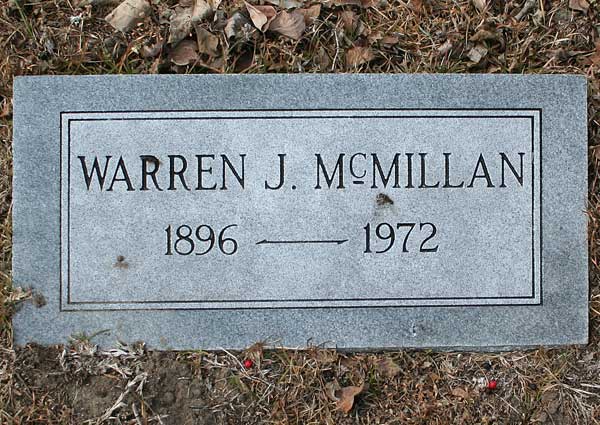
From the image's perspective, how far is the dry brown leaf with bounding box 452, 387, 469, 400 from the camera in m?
2.07

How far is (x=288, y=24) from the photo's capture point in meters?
2.13

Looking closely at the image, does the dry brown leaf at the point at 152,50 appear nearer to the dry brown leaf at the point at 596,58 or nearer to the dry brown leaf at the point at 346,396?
the dry brown leaf at the point at 346,396

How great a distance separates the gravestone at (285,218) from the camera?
206cm

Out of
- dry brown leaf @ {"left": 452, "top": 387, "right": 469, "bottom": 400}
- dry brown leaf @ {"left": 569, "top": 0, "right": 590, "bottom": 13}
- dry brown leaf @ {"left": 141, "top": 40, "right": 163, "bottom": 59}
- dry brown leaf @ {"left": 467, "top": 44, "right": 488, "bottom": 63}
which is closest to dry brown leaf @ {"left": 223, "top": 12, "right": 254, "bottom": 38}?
dry brown leaf @ {"left": 141, "top": 40, "right": 163, "bottom": 59}

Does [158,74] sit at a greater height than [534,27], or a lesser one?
lesser

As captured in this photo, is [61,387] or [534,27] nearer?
[61,387]

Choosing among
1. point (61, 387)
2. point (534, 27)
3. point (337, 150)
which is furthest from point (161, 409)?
point (534, 27)

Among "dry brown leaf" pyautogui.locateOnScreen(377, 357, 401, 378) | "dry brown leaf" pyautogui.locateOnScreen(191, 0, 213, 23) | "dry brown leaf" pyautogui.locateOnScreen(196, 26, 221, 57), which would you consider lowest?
"dry brown leaf" pyautogui.locateOnScreen(377, 357, 401, 378)

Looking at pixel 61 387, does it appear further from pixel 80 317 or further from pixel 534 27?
pixel 534 27

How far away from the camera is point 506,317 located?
208cm

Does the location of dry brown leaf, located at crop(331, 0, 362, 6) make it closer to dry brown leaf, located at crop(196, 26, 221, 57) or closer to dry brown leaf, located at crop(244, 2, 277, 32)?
dry brown leaf, located at crop(244, 2, 277, 32)

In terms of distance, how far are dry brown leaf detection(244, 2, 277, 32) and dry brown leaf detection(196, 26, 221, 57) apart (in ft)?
0.50

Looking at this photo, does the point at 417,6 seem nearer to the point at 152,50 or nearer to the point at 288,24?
the point at 288,24

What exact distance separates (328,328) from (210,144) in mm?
756
